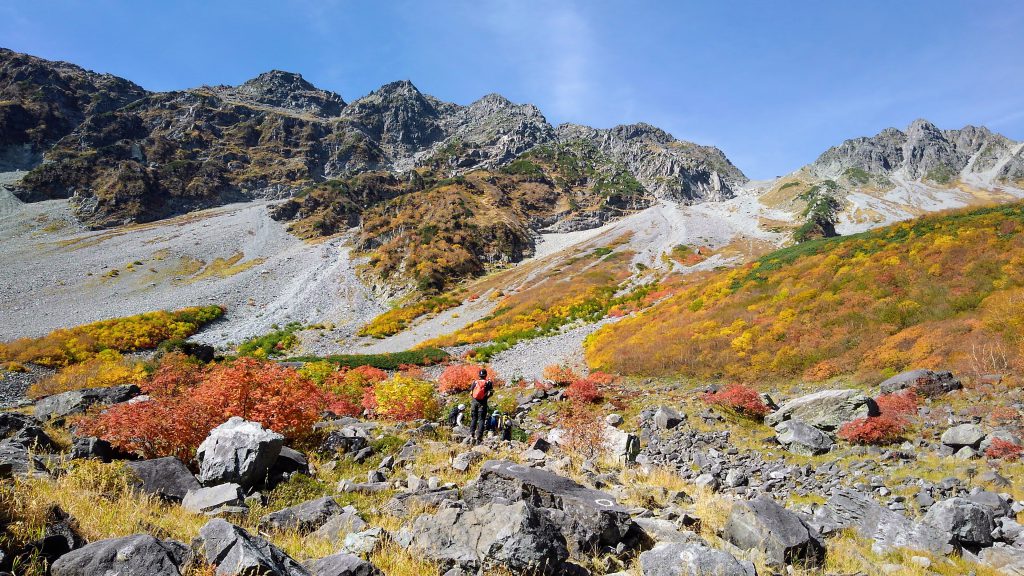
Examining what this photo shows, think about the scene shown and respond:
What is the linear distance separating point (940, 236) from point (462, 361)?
3166 cm

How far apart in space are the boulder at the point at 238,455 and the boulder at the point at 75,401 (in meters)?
12.0

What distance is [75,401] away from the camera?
16.1 meters

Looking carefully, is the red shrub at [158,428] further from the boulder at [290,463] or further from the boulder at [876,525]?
the boulder at [876,525]

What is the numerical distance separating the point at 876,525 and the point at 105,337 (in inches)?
2186

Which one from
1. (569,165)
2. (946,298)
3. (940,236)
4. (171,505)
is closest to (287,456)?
(171,505)

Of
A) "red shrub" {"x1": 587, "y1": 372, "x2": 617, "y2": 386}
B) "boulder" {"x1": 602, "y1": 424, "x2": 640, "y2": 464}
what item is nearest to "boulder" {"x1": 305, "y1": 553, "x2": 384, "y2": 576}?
"boulder" {"x1": 602, "y1": 424, "x2": 640, "y2": 464}

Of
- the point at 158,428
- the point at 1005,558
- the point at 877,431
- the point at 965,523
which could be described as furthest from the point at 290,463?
the point at 877,431

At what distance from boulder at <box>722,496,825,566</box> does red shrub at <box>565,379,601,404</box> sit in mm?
11776

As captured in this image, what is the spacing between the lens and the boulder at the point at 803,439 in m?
11.4

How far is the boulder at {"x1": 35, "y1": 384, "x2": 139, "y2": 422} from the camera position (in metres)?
15.3

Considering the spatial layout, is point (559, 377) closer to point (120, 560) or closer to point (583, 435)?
point (583, 435)

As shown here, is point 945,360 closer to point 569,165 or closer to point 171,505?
point 171,505

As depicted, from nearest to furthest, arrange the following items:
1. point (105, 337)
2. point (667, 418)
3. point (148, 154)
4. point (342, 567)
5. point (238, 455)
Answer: point (342, 567), point (238, 455), point (667, 418), point (105, 337), point (148, 154)

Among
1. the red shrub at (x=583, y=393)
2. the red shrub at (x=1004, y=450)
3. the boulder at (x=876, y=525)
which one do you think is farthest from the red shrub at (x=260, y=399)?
the red shrub at (x=1004, y=450)
